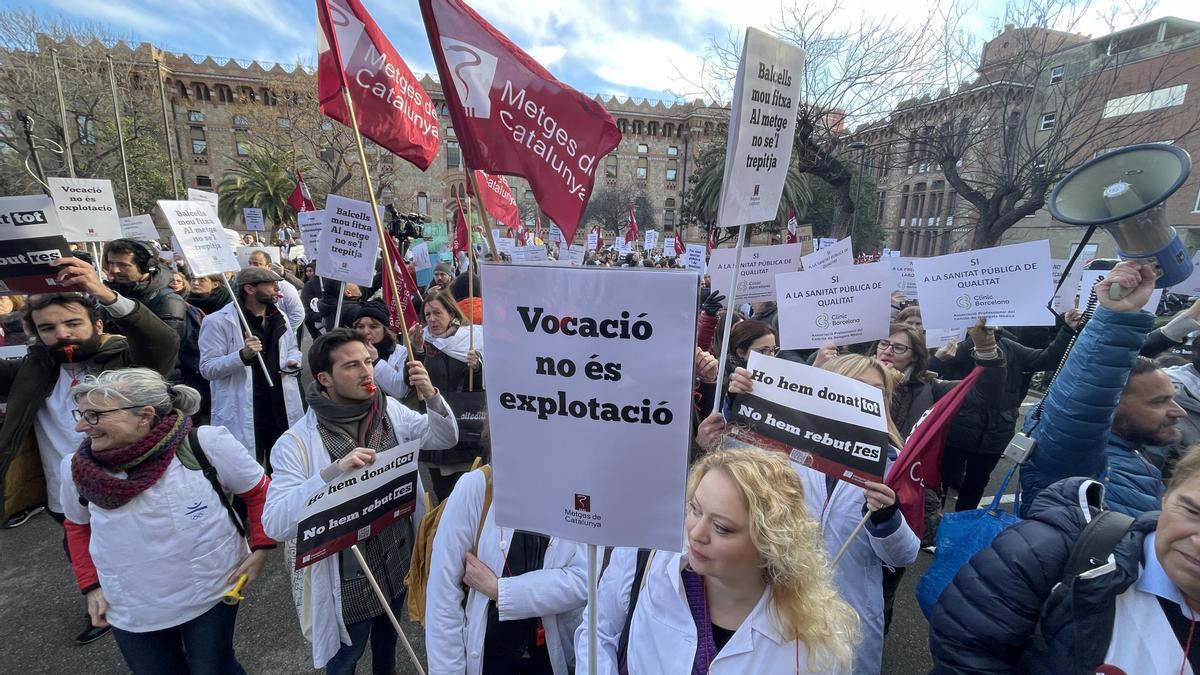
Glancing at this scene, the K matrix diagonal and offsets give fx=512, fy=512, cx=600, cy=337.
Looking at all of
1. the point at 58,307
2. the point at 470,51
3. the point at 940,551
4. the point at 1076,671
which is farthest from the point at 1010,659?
the point at 58,307

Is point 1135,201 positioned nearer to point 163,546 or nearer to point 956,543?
point 956,543

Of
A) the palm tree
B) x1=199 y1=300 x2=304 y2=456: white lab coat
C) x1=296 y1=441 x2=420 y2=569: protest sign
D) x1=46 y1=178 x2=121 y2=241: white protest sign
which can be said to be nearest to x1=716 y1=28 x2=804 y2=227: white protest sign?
x1=296 y1=441 x2=420 y2=569: protest sign

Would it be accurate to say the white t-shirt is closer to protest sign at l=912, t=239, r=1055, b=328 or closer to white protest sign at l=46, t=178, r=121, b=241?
white protest sign at l=46, t=178, r=121, b=241

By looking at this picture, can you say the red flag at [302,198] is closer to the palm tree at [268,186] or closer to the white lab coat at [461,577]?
the white lab coat at [461,577]

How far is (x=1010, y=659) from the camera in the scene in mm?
1623

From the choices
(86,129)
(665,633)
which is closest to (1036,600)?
(665,633)

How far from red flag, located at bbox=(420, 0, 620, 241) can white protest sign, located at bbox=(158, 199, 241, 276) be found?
2.80 m

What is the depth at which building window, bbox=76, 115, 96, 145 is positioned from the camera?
24.3 m

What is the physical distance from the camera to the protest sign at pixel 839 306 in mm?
3461

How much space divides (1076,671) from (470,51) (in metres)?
3.07

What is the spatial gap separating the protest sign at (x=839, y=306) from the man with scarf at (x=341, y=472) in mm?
2406

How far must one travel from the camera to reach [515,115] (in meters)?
2.45

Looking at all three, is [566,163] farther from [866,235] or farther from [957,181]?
[866,235]

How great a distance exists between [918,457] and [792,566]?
0.94 metres
